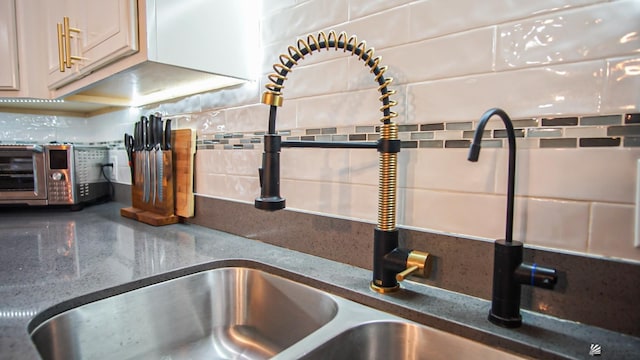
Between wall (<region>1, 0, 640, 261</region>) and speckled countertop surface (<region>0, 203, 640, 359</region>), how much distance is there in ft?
0.42

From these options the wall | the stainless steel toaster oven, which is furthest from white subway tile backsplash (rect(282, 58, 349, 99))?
the stainless steel toaster oven

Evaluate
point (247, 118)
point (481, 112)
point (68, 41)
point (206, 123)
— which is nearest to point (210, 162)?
point (206, 123)

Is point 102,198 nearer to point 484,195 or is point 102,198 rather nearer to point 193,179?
point 193,179

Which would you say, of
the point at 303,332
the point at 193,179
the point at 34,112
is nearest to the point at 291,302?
the point at 303,332

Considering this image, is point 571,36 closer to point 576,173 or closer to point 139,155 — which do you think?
point 576,173

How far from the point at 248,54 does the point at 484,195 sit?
768mm

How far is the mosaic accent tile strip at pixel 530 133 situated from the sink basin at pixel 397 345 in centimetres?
33

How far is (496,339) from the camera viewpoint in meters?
0.48

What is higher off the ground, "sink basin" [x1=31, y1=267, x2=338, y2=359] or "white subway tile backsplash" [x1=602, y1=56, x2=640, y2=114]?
"white subway tile backsplash" [x1=602, y1=56, x2=640, y2=114]

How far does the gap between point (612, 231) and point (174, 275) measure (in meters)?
0.83

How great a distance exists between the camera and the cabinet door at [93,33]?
0.84 m

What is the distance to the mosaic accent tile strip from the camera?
18.6 inches

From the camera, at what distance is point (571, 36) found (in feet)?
1.65

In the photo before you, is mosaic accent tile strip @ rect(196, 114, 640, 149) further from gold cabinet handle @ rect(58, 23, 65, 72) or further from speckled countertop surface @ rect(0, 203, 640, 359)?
gold cabinet handle @ rect(58, 23, 65, 72)
